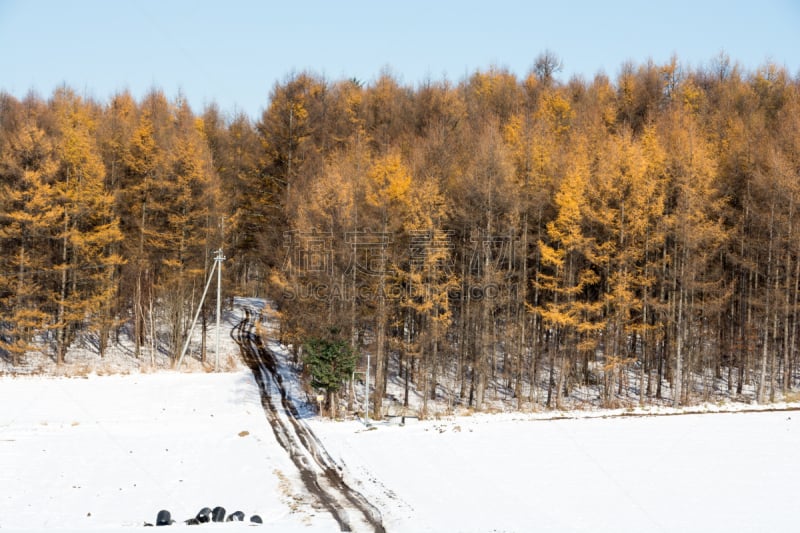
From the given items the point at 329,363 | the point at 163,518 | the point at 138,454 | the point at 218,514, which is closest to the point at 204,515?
the point at 218,514

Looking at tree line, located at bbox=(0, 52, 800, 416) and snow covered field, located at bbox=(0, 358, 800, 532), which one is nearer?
snow covered field, located at bbox=(0, 358, 800, 532)

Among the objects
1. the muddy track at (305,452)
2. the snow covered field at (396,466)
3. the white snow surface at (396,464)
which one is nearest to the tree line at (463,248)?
the muddy track at (305,452)

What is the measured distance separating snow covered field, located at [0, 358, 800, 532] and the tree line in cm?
563

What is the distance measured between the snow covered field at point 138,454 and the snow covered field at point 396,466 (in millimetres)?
82

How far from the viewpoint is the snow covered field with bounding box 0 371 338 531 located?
19531mm

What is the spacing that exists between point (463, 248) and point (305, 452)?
1496 centimetres

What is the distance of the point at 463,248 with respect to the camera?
36.2 metres

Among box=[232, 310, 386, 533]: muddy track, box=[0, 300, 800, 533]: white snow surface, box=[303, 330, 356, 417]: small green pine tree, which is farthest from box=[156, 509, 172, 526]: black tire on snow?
box=[303, 330, 356, 417]: small green pine tree

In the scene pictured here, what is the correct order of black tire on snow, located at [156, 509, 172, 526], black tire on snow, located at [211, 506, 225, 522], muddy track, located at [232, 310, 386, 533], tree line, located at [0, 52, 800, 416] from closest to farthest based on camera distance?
black tire on snow, located at [156, 509, 172, 526]
black tire on snow, located at [211, 506, 225, 522]
muddy track, located at [232, 310, 386, 533]
tree line, located at [0, 52, 800, 416]

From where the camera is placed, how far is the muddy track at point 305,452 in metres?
19.3

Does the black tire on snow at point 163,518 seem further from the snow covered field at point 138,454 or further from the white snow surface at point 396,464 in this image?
the snow covered field at point 138,454

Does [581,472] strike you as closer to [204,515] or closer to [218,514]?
[218,514]

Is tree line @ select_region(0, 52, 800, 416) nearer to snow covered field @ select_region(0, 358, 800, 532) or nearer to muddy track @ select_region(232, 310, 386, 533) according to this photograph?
muddy track @ select_region(232, 310, 386, 533)

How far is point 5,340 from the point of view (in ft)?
133
